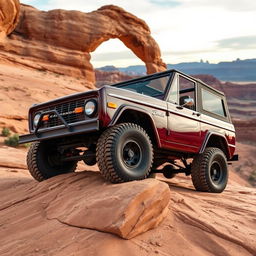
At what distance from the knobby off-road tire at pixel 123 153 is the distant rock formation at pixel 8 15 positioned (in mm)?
27247

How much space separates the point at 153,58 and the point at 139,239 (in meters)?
35.9

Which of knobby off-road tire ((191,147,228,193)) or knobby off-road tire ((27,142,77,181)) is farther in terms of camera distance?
knobby off-road tire ((191,147,228,193))

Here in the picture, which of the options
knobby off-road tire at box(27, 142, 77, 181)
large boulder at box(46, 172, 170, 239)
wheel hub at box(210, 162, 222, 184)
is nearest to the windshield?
knobby off-road tire at box(27, 142, 77, 181)

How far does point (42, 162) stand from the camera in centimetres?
571

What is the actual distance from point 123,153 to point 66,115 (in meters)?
1.01

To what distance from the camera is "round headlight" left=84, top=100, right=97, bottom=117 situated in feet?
14.7

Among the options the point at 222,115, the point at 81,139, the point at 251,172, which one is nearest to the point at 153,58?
the point at 251,172

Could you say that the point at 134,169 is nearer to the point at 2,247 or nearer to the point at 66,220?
the point at 66,220

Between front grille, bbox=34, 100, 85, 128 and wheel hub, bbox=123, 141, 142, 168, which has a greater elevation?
front grille, bbox=34, 100, 85, 128

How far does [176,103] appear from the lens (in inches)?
230

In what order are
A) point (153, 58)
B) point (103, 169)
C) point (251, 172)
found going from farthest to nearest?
point (153, 58), point (251, 172), point (103, 169)

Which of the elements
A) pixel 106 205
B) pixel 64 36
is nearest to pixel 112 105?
pixel 106 205

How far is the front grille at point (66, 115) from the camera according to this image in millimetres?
4799

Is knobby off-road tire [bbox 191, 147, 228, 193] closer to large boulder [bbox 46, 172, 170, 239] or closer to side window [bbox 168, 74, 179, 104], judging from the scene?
side window [bbox 168, 74, 179, 104]
